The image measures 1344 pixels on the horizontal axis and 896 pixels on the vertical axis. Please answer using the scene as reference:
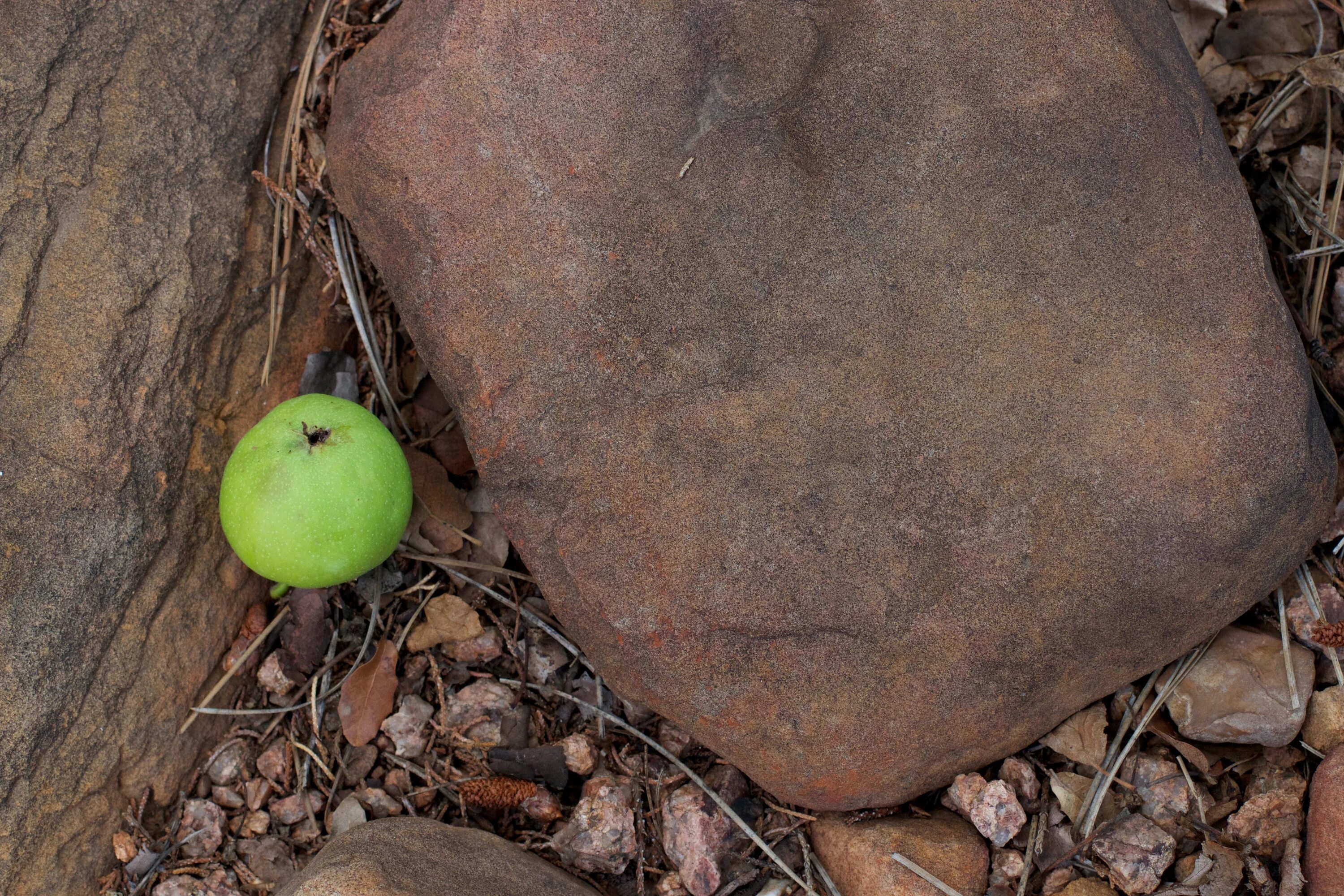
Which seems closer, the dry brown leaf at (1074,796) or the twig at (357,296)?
the dry brown leaf at (1074,796)

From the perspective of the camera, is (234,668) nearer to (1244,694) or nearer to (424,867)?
(424,867)

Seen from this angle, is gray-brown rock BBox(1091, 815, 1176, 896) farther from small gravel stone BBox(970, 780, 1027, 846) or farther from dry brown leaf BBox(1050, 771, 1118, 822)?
small gravel stone BBox(970, 780, 1027, 846)

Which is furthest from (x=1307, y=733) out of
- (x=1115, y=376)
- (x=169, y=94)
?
(x=169, y=94)

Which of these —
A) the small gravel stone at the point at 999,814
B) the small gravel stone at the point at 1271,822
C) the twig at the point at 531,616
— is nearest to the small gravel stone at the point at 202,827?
the twig at the point at 531,616

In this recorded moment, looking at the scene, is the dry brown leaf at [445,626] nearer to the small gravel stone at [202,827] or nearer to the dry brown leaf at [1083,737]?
the small gravel stone at [202,827]

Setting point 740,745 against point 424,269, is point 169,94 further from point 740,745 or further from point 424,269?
point 740,745

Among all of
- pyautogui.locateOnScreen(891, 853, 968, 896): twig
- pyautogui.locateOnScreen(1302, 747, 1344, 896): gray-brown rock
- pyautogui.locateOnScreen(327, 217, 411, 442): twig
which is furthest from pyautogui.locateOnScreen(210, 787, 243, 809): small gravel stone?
pyautogui.locateOnScreen(1302, 747, 1344, 896): gray-brown rock
